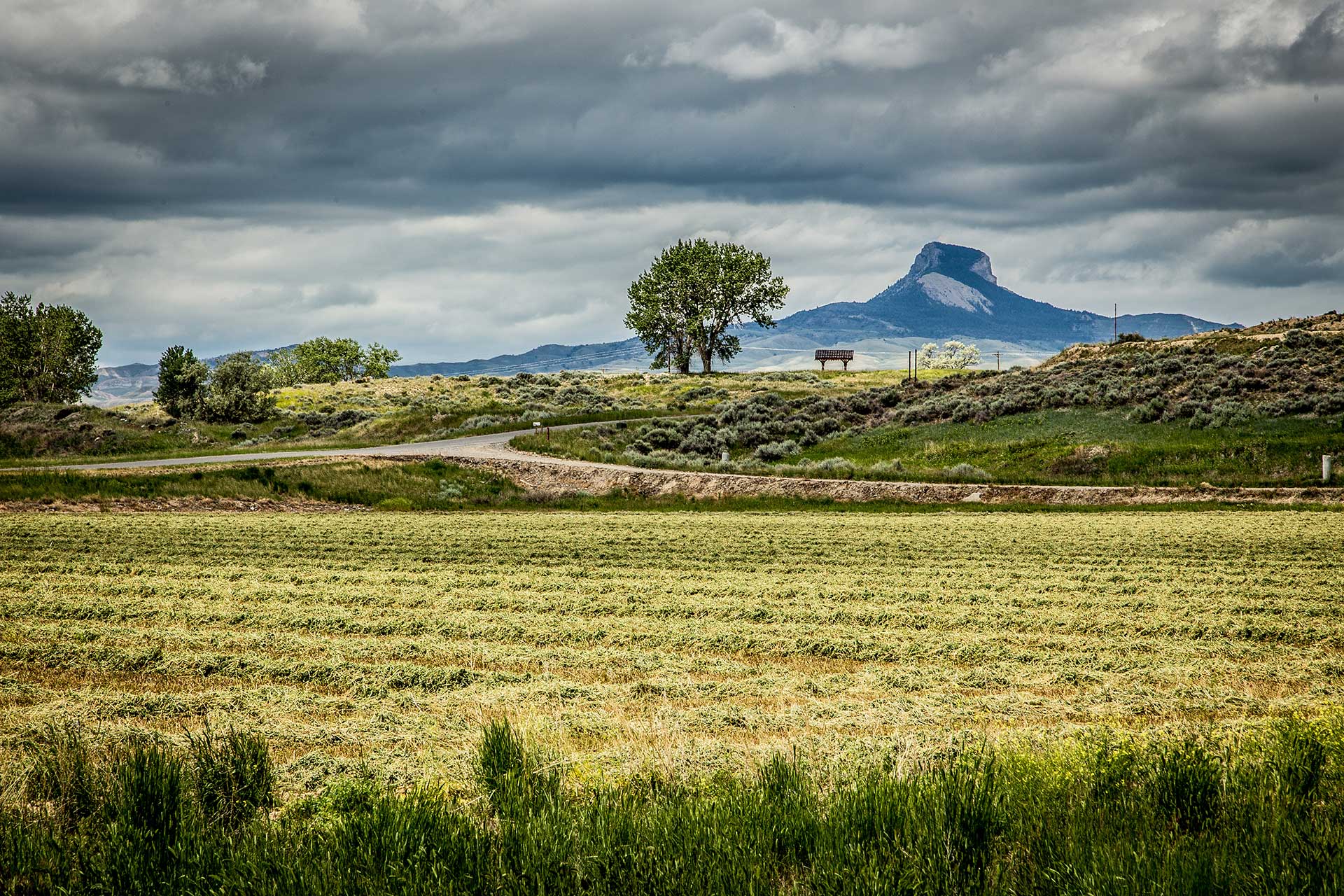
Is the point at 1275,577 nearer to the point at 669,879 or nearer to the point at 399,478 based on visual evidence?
the point at 669,879

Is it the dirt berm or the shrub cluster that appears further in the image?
the shrub cluster

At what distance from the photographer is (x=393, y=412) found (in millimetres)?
66500

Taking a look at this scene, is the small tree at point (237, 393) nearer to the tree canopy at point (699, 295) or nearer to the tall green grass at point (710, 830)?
the tree canopy at point (699, 295)

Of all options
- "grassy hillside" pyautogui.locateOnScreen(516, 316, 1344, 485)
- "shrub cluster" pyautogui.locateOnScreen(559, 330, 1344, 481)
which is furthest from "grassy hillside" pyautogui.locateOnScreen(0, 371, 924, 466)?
"grassy hillside" pyautogui.locateOnScreen(516, 316, 1344, 485)

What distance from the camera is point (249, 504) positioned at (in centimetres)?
2938

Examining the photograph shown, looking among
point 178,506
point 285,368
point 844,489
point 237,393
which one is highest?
point 285,368

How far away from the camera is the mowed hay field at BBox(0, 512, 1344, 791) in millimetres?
8266

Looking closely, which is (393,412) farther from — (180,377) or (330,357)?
(330,357)

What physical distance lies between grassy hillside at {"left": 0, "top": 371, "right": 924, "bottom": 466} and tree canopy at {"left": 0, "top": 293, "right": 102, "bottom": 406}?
15532mm

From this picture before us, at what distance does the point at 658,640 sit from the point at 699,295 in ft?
299

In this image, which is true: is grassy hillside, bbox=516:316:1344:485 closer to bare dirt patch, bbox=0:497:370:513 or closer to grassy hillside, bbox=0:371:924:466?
grassy hillside, bbox=0:371:924:466

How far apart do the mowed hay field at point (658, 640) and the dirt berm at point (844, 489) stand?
788 cm

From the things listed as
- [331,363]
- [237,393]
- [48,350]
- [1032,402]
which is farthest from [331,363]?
[1032,402]

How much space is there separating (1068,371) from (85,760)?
63.3 metres
